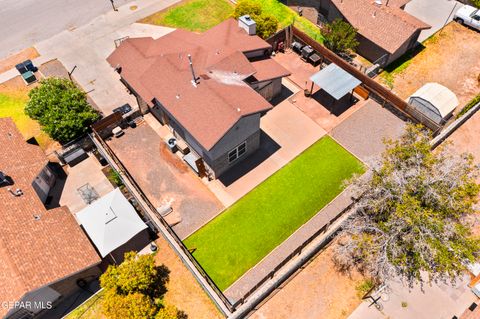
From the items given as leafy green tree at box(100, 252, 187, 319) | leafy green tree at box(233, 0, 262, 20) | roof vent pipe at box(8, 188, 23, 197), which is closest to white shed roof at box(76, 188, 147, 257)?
leafy green tree at box(100, 252, 187, 319)

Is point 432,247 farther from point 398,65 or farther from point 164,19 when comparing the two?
point 164,19

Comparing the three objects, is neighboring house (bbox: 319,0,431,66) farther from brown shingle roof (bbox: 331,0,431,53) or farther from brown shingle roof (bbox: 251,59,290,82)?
brown shingle roof (bbox: 251,59,290,82)

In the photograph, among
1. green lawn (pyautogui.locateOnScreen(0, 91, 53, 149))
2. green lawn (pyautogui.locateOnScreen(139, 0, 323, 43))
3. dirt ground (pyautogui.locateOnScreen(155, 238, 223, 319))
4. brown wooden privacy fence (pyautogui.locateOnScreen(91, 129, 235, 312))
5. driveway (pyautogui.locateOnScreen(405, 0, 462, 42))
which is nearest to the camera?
brown wooden privacy fence (pyautogui.locateOnScreen(91, 129, 235, 312))

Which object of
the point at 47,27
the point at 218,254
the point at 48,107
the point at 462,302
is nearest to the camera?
the point at 462,302

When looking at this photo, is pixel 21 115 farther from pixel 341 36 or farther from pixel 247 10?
pixel 341 36

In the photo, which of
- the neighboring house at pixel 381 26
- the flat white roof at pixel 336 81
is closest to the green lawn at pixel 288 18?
the neighboring house at pixel 381 26

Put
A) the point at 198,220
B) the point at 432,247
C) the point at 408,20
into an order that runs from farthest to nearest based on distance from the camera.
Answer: the point at 408,20, the point at 198,220, the point at 432,247

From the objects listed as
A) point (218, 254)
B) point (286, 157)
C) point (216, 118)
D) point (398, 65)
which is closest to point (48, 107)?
point (216, 118)
